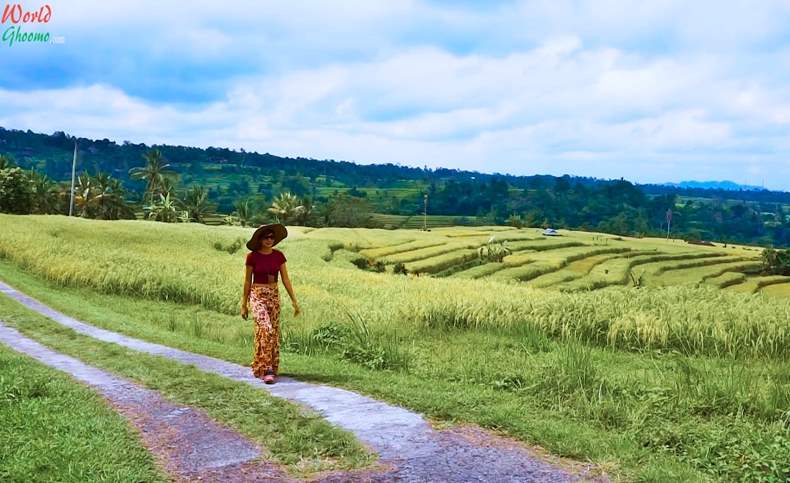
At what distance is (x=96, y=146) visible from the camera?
157 m

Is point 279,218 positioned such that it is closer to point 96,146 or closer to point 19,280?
point 19,280

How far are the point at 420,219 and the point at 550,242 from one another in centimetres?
4803

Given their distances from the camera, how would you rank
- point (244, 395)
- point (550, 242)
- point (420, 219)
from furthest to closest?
point (420, 219)
point (550, 242)
point (244, 395)

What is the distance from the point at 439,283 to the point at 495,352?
12546mm

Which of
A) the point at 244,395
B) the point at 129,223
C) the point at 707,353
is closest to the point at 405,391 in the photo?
the point at 244,395

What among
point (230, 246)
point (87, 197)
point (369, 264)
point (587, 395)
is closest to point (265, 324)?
point (587, 395)

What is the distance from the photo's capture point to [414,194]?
453ft

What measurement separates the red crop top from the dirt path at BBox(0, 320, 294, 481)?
5.54ft

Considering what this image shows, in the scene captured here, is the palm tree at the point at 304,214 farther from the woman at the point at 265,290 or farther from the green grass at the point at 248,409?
the woman at the point at 265,290

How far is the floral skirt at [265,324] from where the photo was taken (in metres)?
7.83

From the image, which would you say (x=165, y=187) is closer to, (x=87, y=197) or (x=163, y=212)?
(x=87, y=197)

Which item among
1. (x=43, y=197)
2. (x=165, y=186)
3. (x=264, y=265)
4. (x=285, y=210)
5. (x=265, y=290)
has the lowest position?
(x=43, y=197)

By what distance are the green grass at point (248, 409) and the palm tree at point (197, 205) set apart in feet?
197

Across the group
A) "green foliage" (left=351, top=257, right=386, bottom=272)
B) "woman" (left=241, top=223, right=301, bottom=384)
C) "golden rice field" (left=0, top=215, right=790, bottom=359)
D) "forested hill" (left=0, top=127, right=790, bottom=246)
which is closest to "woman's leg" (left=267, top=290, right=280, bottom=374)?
"woman" (left=241, top=223, right=301, bottom=384)
